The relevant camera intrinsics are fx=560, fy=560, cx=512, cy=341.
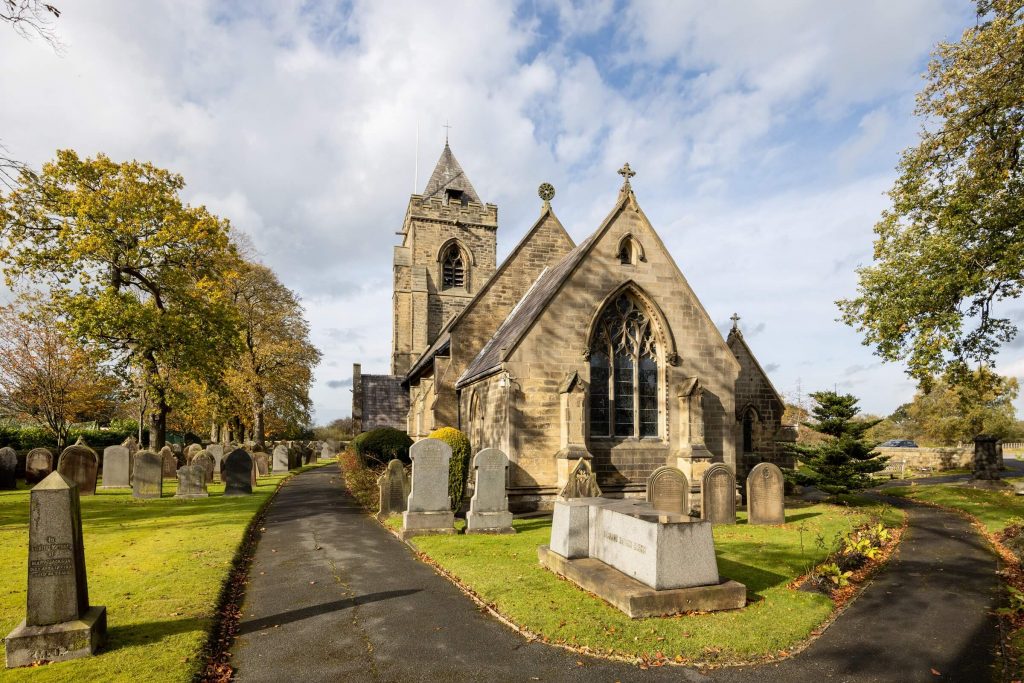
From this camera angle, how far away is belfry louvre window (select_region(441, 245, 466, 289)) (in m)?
39.2

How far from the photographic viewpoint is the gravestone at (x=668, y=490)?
40.1 feet

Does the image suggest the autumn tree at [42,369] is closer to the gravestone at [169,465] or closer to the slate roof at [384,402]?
the gravestone at [169,465]

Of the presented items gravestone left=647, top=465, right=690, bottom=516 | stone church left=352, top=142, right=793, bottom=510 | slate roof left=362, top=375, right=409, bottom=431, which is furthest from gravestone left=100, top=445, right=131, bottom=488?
gravestone left=647, top=465, right=690, bottom=516

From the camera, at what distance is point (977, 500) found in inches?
626

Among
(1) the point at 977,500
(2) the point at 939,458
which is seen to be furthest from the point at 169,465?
(2) the point at 939,458

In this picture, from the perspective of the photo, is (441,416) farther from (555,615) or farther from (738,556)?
(555,615)

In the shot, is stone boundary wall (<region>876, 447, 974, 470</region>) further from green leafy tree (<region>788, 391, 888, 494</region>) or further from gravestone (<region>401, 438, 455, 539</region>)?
gravestone (<region>401, 438, 455, 539</region>)

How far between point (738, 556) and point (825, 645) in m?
3.78

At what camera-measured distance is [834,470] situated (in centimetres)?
1572

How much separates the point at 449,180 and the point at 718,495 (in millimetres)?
33316

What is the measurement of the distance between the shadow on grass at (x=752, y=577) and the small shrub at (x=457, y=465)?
7.32 m

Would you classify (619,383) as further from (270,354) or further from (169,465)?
(270,354)

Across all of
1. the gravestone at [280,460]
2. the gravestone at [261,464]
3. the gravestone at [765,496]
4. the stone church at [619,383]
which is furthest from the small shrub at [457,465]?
the gravestone at [280,460]

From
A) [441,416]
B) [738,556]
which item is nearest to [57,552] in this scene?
[738,556]
